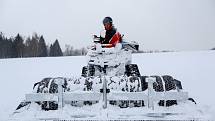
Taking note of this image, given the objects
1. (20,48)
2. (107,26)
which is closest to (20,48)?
(20,48)

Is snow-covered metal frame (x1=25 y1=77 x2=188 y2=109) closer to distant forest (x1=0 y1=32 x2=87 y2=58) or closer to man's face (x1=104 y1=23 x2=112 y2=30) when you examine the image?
man's face (x1=104 y1=23 x2=112 y2=30)

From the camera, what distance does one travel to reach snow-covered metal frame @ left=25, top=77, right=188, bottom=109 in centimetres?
A: 754

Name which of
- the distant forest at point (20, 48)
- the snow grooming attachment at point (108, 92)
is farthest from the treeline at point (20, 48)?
the snow grooming attachment at point (108, 92)

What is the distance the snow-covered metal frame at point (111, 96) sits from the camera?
24.7ft

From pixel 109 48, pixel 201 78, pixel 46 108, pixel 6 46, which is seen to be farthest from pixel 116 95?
pixel 6 46

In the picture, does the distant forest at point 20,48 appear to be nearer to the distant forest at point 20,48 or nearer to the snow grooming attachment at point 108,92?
the distant forest at point 20,48

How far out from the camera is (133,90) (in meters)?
8.10

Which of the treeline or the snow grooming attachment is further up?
the treeline

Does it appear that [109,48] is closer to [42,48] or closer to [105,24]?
[105,24]

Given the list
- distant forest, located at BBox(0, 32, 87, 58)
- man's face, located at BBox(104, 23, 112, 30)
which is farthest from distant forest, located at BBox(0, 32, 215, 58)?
man's face, located at BBox(104, 23, 112, 30)

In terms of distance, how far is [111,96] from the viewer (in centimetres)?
759

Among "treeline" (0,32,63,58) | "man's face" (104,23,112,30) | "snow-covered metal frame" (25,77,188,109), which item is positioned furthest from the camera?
"treeline" (0,32,63,58)

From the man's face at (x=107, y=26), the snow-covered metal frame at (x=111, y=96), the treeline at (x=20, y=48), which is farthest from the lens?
the treeline at (x=20, y=48)

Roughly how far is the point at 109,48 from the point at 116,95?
268 cm
